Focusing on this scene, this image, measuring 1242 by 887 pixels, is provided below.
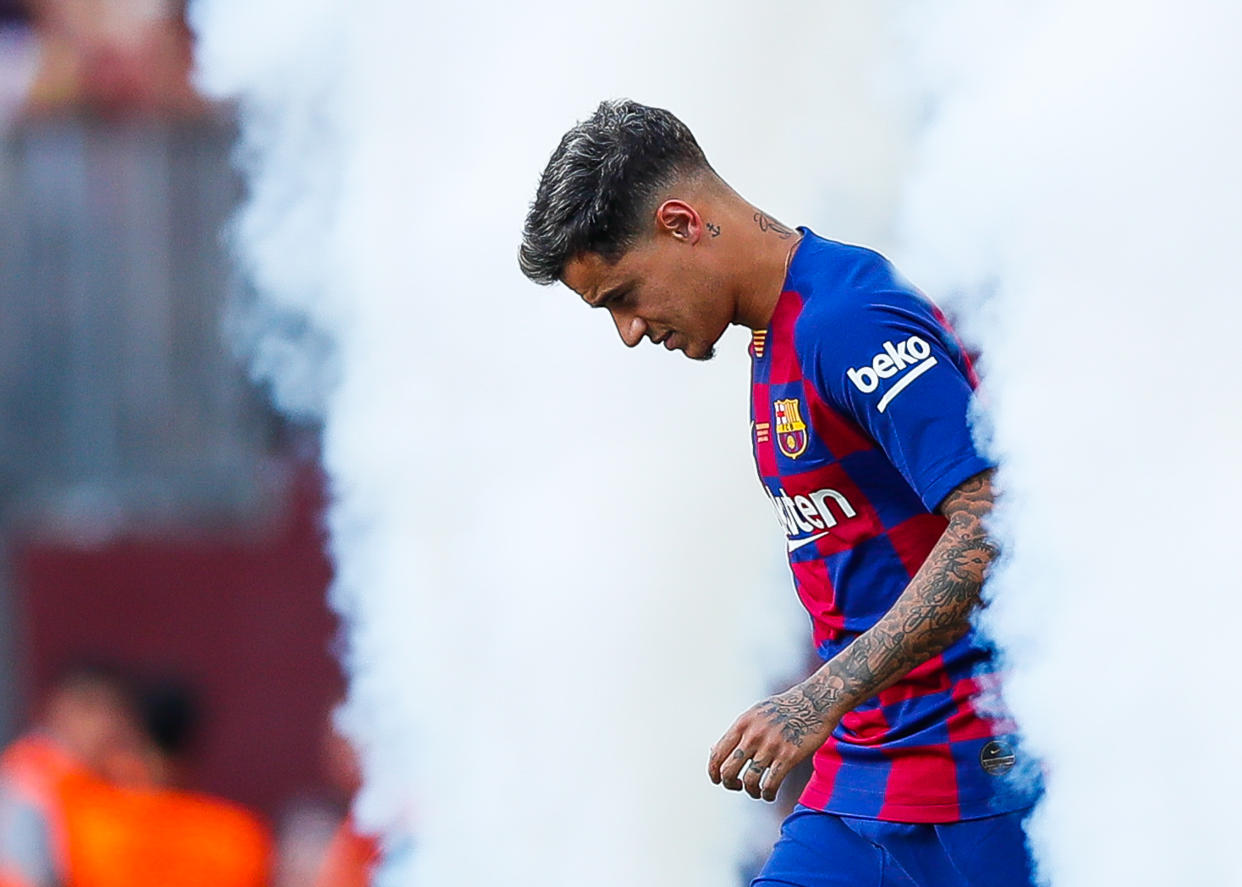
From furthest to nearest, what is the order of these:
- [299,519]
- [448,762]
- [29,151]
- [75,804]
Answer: [29,151] → [299,519] → [75,804] → [448,762]

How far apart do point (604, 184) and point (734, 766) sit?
0.87m

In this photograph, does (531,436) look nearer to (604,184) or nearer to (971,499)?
(604,184)

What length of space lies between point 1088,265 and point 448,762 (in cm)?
216

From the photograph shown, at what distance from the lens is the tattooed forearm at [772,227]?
2.57m

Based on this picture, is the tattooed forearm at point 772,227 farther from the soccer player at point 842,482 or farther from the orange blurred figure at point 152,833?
the orange blurred figure at point 152,833

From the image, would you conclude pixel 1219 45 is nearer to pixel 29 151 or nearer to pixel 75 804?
pixel 75 804

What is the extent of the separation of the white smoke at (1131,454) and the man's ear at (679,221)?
0.48 meters

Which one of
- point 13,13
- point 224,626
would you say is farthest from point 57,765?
point 13,13

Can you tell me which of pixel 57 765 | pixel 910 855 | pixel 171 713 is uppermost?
pixel 171 713

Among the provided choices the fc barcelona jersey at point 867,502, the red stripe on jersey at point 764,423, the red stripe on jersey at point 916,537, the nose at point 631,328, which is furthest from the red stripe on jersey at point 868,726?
the nose at point 631,328

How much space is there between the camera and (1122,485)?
2426 millimetres

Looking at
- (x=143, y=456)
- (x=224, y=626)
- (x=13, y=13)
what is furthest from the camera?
(x=13, y=13)

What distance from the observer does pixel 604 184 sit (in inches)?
99.0

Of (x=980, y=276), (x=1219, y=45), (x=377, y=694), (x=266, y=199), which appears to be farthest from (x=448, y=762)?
(x=1219, y=45)
